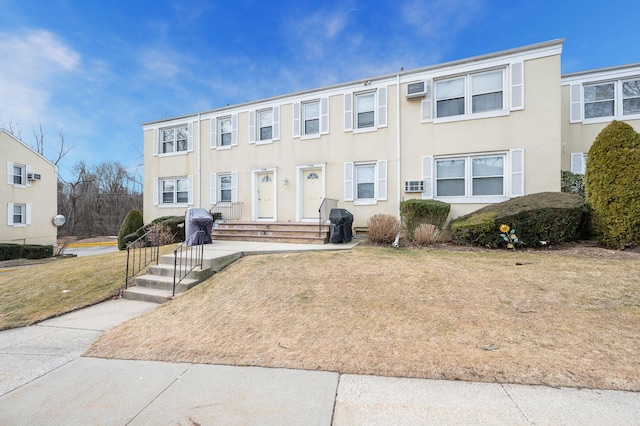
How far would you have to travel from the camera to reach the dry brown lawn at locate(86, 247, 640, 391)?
110 inches

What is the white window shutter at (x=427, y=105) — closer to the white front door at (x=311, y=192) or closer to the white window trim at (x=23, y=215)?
the white front door at (x=311, y=192)

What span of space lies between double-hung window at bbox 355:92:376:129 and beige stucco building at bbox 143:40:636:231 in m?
0.04

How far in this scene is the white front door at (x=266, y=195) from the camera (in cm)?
1205

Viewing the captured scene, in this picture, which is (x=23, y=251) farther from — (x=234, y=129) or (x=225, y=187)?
(x=234, y=129)

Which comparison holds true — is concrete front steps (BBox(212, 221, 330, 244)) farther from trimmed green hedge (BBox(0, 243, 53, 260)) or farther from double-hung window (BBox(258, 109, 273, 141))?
trimmed green hedge (BBox(0, 243, 53, 260))

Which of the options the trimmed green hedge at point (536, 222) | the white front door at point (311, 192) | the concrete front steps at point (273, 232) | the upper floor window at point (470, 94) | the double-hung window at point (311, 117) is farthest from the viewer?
the double-hung window at point (311, 117)

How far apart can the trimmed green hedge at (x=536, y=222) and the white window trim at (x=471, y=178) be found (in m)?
1.27

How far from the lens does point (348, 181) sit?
10711mm

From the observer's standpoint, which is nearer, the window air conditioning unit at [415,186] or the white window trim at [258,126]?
the window air conditioning unit at [415,186]

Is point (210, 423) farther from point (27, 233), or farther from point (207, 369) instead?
point (27, 233)

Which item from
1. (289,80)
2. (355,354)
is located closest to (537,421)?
(355,354)

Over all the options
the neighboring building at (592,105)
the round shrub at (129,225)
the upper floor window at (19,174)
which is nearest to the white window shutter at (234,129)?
the round shrub at (129,225)

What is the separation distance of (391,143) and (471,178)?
2940 mm

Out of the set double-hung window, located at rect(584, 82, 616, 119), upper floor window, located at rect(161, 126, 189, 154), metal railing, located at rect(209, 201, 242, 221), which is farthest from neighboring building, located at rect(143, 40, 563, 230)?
double-hung window, located at rect(584, 82, 616, 119)
